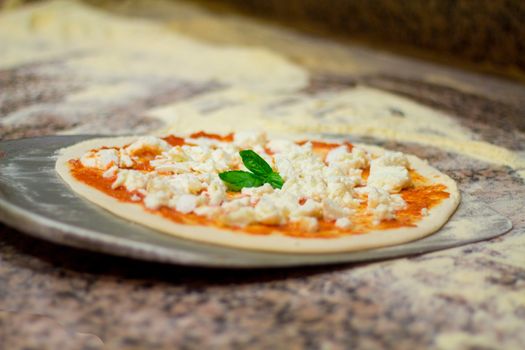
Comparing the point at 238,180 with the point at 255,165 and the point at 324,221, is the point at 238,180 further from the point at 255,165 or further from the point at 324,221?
the point at 324,221

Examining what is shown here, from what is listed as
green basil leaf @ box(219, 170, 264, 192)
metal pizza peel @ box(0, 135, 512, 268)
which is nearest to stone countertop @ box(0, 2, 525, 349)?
metal pizza peel @ box(0, 135, 512, 268)

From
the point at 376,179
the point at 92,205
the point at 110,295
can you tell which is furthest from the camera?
the point at 376,179

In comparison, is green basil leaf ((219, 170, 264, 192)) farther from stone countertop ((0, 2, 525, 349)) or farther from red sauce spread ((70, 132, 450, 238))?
stone countertop ((0, 2, 525, 349))

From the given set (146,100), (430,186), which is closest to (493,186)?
(430,186)

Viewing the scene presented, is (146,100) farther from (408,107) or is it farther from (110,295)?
(110,295)

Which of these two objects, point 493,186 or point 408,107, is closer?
point 493,186

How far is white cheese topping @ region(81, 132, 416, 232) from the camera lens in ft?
4.05

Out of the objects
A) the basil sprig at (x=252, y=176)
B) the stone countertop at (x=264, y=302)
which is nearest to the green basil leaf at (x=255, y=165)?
the basil sprig at (x=252, y=176)

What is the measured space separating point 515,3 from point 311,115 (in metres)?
1.55

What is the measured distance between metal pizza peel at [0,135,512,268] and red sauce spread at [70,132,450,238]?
0.17 feet

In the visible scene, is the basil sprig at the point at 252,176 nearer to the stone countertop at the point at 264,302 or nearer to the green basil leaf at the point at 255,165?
the green basil leaf at the point at 255,165

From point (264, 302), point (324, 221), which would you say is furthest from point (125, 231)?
point (324, 221)

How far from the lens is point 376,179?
148 centimetres

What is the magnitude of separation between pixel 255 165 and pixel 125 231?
1.27 ft
